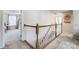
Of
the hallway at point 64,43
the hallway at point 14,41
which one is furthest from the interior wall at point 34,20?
the hallway at point 64,43

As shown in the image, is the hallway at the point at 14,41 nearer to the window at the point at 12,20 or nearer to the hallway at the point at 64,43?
the window at the point at 12,20

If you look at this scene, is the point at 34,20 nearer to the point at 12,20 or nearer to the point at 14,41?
the point at 12,20

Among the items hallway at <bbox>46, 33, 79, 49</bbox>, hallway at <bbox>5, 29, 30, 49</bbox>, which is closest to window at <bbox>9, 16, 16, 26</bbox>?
hallway at <bbox>5, 29, 30, 49</bbox>

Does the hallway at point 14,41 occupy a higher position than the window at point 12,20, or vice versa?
the window at point 12,20

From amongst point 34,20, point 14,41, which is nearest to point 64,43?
point 34,20

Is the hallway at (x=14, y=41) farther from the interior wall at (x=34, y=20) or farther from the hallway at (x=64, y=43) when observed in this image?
the hallway at (x=64, y=43)

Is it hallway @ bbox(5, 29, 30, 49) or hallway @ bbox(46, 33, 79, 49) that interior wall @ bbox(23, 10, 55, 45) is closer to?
hallway @ bbox(5, 29, 30, 49)

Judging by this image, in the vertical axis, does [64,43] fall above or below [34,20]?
below

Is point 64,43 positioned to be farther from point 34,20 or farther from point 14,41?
point 14,41

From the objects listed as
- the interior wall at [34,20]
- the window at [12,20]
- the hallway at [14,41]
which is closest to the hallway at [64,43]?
the interior wall at [34,20]

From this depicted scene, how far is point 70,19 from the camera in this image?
219cm

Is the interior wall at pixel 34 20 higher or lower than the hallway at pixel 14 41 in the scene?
higher
